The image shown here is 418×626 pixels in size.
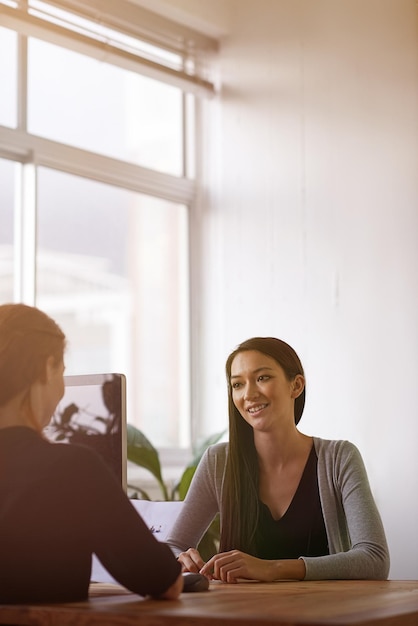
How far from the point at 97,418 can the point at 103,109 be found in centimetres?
243

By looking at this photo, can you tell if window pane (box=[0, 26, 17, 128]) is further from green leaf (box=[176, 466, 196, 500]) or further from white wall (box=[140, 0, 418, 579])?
green leaf (box=[176, 466, 196, 500])

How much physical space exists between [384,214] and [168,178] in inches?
45.3

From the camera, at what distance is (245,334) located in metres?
4.39

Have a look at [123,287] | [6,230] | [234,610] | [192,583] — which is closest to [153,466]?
[123,287]

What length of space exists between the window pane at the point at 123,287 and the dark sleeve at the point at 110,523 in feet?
8.34

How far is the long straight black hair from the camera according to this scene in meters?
2.46

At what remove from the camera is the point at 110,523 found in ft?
4.99

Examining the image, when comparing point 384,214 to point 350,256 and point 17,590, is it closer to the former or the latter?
point 350,256

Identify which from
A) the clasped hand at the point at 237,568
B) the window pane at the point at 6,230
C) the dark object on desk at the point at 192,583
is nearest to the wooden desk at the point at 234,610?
the dark object on desk at the point at 192,583

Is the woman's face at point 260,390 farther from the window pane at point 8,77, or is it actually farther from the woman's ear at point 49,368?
the window pane at point 8,77

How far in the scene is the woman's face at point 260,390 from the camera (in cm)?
256

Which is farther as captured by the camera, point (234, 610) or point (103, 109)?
point (103, 109)

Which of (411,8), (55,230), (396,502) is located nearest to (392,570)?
(396,502)

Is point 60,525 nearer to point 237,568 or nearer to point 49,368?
point 49,368
